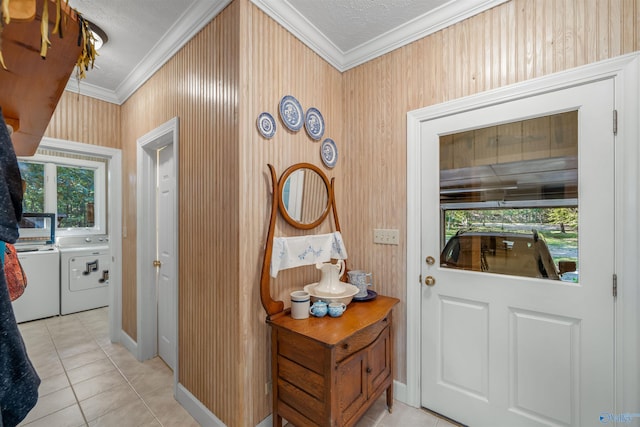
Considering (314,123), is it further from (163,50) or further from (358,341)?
Result: (358,341)

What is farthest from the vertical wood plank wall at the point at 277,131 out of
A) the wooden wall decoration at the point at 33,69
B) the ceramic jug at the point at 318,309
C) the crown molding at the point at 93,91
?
the crown molding at the point at 93,91

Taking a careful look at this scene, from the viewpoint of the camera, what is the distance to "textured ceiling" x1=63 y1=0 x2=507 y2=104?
1.74 m

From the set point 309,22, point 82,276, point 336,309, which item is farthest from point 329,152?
point 82,276

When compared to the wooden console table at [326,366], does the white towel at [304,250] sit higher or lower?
higher

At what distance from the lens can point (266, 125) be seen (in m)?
1.69

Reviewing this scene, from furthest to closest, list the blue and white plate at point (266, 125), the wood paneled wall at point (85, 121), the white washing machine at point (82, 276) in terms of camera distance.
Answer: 1. the white washing machine at point (82, 276)
2. the wood paneled wall at point (85, 121)
3. the blue and white plate at point (266, 125)

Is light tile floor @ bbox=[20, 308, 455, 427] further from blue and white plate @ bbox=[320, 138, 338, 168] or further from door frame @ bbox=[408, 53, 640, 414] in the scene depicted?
blue and white plate @ bbox=[320, 138, 338, 168]

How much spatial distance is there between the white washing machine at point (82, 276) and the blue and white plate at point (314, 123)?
13.4 ft

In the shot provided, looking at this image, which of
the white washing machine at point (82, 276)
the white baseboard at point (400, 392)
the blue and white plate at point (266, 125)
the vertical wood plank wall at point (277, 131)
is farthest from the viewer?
the white washing machine at point (82, 276)

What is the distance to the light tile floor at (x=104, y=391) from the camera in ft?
5.99

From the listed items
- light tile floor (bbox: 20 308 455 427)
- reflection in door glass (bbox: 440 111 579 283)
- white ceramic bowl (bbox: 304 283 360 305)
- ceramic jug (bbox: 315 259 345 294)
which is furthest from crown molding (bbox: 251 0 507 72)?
light tile floor (bbox: 20 308 455 427)

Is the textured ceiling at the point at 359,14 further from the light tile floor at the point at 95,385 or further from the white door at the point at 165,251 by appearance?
the light tile floor at the point at 95,385

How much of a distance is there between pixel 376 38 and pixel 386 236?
4.97 feet

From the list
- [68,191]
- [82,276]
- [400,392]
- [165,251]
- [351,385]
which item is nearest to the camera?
[351,385]
